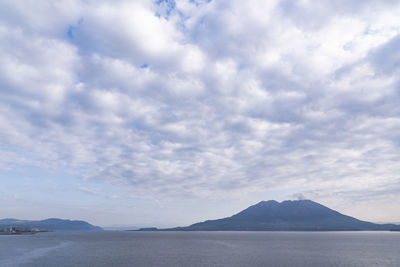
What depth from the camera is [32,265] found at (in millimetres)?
89750

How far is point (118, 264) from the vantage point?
92562mm

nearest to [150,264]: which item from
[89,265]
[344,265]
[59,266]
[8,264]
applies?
[89,265]

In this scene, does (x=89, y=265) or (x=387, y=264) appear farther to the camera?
(x=387, y=264)

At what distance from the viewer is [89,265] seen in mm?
89375

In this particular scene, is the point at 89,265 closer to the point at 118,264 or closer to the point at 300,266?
the point at 118,264

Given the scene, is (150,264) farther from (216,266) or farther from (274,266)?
(274,266)

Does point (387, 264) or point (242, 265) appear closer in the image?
point (242, 265)

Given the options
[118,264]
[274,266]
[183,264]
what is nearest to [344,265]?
[274,266]

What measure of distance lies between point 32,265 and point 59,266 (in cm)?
1003

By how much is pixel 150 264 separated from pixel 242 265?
29019 millimetres

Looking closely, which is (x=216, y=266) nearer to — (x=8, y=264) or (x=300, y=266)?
(x=300, y=266)

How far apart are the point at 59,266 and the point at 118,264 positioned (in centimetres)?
1712

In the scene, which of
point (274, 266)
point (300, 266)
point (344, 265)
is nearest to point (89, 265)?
point (274, 266)

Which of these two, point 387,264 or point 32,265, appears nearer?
point 32,265
